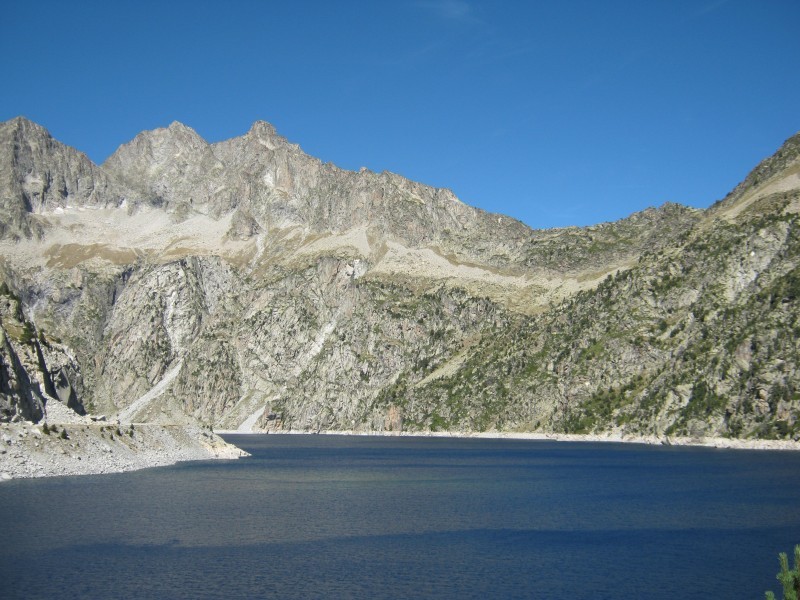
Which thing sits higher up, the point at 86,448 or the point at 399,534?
the point at 86,448

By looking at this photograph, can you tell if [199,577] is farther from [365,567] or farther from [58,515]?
[58,515]

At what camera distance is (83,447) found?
357ft

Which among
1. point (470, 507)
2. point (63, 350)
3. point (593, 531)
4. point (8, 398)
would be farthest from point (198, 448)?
point (593, 531)

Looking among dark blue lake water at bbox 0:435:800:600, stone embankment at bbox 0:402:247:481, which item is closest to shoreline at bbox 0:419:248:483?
stone embankment at bbox 0:402:247:481

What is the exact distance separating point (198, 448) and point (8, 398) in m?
49.5

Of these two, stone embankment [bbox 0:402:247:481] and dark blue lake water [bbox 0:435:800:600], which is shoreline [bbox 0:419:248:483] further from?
dark blue lake water [bbox 0:435:800:600]

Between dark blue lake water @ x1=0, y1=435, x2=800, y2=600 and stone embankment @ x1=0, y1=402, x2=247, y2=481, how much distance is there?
4658 mm

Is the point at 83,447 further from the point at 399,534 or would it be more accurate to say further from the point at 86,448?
the point at 399,534

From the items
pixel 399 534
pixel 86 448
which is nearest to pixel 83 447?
pixel 86 448

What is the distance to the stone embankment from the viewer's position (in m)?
97.4

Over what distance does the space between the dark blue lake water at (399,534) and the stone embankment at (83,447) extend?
4.66m

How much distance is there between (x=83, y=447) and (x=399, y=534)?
196ft

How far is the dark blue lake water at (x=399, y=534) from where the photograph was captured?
4897cm

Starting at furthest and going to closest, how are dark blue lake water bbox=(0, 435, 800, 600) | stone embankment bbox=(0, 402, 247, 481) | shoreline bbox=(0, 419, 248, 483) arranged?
stone embankment bbox=(0, 402, 247, 481) → shoreline bbox=(0, 419, 248, 483) → dark blue lake water bbox=(0, 435, 800, 600)
